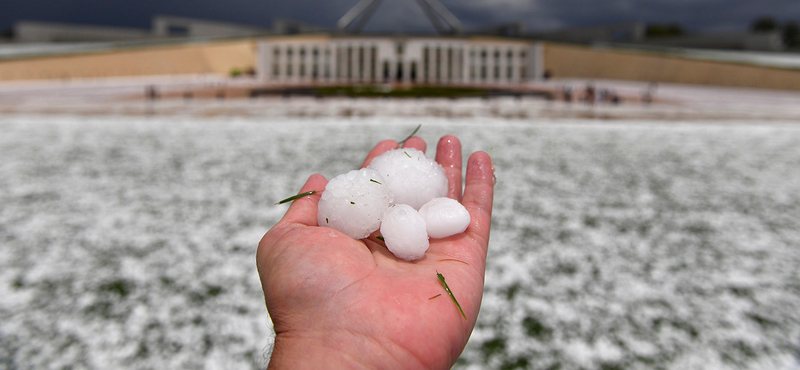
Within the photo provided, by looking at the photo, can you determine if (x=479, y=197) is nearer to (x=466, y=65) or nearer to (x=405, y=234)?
(x=405, y=234)

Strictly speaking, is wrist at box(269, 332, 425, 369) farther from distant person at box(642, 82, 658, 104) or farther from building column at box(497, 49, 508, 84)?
building column at box(497, 49, 508, 84)

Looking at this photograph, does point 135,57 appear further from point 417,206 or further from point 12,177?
point 417,206

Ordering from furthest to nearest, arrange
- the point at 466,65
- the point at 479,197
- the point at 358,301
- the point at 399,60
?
the point at 466,65 → the point at 399,60 → the point at 479,197 → the point at 358,301

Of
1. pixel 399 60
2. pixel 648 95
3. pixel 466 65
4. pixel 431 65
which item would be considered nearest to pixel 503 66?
pixel 466 65

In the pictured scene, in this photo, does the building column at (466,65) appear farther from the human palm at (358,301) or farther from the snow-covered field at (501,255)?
the human palm at (358,301)

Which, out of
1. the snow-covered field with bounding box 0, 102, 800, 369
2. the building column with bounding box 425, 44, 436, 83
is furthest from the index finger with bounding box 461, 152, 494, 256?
the building column with bounding box 425, 44, 436, 83

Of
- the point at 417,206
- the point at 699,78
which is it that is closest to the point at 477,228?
the point at 417,206

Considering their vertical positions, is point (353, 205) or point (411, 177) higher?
point (411, 177)
